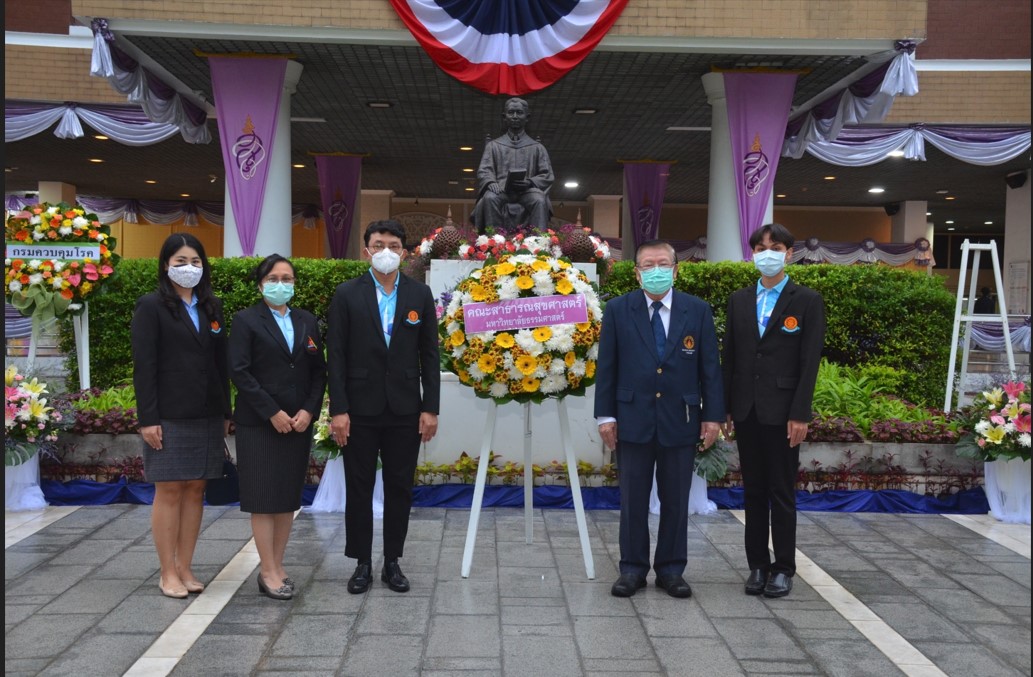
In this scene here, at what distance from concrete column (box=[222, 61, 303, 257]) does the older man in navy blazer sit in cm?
845

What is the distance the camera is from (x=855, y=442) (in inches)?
276

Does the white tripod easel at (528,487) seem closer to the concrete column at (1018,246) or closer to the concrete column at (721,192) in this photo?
the concrete column at (721,192)

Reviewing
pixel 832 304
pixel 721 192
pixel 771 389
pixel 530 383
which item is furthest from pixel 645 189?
pixel 771 389

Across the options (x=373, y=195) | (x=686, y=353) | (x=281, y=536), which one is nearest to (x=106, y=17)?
(x=281, y=536)

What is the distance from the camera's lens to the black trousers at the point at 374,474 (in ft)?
15.2

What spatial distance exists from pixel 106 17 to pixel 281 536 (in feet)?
28.4

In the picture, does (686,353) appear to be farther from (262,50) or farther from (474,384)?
(262,50)

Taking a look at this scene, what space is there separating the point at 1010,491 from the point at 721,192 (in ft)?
23.5

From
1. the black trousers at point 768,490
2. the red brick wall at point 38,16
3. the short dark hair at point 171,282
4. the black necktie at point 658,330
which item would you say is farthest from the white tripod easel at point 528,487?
the red brick wall at point 38,16

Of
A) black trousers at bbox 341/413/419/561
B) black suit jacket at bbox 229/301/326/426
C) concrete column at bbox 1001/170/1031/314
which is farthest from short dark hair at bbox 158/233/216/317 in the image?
concrete column at bbox 1001/170/1031/314

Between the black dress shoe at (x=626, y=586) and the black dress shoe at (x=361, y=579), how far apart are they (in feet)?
4.26

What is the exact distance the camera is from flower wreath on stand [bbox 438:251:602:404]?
4.93m

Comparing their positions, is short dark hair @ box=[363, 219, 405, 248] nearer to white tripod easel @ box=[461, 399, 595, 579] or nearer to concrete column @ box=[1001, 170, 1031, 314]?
white tripod easel @ box=[461, 399, 595, 579]

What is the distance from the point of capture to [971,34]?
55.9 ft
